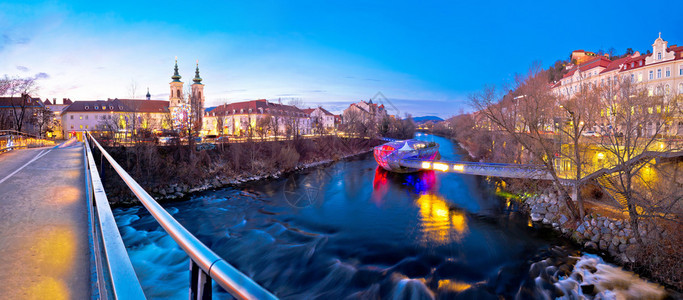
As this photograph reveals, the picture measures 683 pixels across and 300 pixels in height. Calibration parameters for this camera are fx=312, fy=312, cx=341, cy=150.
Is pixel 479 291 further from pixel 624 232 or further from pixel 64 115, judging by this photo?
pixel 64 115

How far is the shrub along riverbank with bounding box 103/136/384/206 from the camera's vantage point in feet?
72.6

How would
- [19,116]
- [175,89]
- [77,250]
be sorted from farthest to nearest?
1. [175,89]
2. [19,116]
3. [77,250]

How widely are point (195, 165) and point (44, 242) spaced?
25.4 m

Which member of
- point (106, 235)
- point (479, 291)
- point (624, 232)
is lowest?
point (479, 291)

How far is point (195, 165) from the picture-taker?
27016 mm

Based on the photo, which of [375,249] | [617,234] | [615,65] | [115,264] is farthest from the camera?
[615,65]

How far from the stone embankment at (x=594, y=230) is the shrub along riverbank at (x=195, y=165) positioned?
21762 millimetres

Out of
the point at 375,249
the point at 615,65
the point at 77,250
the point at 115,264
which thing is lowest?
the point at 375,249

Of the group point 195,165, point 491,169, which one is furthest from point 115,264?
point 195,165

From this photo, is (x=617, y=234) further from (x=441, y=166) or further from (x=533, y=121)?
(x=441, y=166)

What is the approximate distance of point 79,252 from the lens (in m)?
3.18

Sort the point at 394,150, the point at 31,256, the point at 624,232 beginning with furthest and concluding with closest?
the point at 394,150 < the point at 624,232 < the point at 31,256

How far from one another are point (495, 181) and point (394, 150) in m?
9.61

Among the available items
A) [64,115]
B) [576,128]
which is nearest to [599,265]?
[576,128]
